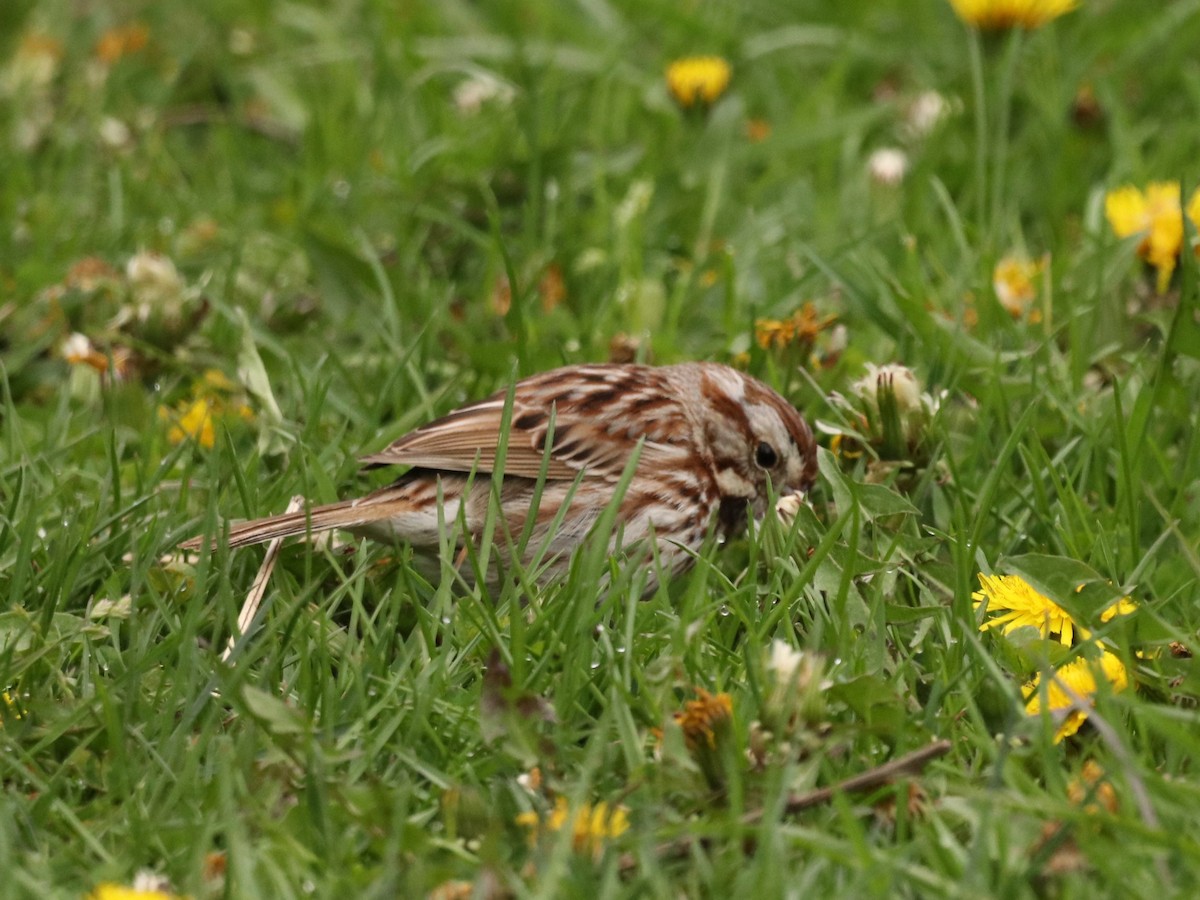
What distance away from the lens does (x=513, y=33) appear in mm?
6656

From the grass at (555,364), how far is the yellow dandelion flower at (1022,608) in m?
0.05

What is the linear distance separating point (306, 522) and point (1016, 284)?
8.79 feet

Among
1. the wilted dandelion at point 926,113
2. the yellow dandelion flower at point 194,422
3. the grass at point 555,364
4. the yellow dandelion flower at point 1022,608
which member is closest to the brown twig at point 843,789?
the grass at point 555,364

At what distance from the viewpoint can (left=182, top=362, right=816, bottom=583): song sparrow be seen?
412 cm

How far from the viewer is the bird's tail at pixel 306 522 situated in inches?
148

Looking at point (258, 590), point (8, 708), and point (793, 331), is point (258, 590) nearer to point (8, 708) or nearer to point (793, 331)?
point (8, 708)

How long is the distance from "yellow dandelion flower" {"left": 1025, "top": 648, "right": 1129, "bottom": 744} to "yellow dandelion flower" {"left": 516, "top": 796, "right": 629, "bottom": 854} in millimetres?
774

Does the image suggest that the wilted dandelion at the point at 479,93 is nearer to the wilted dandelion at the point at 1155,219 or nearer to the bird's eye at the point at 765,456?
the wilted dandelion at the point at 1155,219

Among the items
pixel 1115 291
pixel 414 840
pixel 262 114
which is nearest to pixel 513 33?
pixel 262 114

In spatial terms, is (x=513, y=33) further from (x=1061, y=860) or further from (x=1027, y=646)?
(x=1061, y=860)

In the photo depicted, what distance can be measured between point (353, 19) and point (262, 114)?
31.4 inches

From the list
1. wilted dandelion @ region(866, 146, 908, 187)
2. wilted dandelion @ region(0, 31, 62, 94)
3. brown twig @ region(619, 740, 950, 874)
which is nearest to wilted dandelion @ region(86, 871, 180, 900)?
brown twig @ region(619, 740, 950, 874)

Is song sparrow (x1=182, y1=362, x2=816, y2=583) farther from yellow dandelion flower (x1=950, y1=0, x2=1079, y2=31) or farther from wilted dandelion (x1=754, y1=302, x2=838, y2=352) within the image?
yellow dandelion flower (x1=950, y1=0, x2=1079, y2=31)

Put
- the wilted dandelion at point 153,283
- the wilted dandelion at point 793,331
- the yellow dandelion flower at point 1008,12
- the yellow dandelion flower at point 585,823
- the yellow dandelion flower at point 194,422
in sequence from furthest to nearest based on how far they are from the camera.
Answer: the yellow dandelion flower at point 1008,12 < the wilted dandelion at point 153,283 < the wilted dandelion at point 793,331 < the yellow dandelion flower at point 194,422 < the yellow dandelion flower at point 585,823
